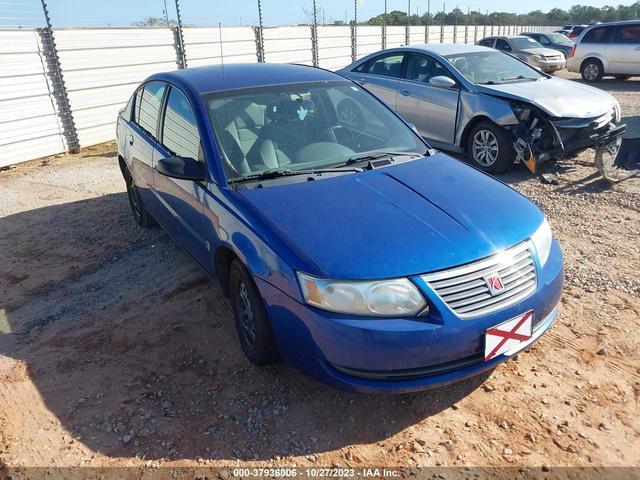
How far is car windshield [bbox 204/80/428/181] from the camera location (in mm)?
3215

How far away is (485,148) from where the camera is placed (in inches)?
253

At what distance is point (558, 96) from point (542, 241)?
13.7ft

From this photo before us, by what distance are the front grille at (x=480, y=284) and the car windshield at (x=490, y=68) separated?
15.8 ft

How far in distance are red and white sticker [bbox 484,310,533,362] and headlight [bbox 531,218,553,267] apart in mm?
350

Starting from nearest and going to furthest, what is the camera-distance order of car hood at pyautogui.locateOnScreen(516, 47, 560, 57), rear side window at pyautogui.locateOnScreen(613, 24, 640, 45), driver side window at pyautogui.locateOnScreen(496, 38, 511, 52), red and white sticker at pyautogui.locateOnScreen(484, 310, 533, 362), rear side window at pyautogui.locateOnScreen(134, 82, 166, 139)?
red and white sticker at pyautogui.locateOnScreen(484, 310, 533, 362), rear side window at pyautogui.locateOnScreen(134, 82, 166, 139), rear side window at pyautogui.locateOnScreen(613, 24, 640, 45), car hood at pyautogui.locateOnScreen(516, 47, 560, 57), driver side window at pyautogui.locateOnScreen(496, 38, 511, 52)

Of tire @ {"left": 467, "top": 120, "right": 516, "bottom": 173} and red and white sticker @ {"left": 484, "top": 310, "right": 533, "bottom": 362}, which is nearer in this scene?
red and white sticker @ {"left": 484, "top": 310, "right": 533, "bottom": 362}

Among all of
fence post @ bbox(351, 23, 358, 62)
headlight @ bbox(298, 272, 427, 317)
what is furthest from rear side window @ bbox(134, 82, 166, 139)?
fence post @ bbox(351, 23, 358, 62)

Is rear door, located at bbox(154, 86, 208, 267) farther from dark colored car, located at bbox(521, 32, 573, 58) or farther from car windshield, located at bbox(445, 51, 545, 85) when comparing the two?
dark colored car, located at bbox(521, 32, 573, 58)

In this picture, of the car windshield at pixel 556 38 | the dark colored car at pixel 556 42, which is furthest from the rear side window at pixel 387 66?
the car windshield at pixel 556 38

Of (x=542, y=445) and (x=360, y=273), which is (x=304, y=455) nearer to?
(x=360, y=273)

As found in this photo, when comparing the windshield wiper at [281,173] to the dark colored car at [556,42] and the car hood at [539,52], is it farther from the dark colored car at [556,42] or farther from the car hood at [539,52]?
the dark colored car at [556,42]

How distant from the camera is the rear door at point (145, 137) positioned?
4.22 metres

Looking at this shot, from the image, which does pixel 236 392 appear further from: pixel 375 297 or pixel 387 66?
pixel 387 66

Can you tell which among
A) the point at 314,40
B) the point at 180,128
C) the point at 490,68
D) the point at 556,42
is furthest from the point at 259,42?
the point at 556,42
